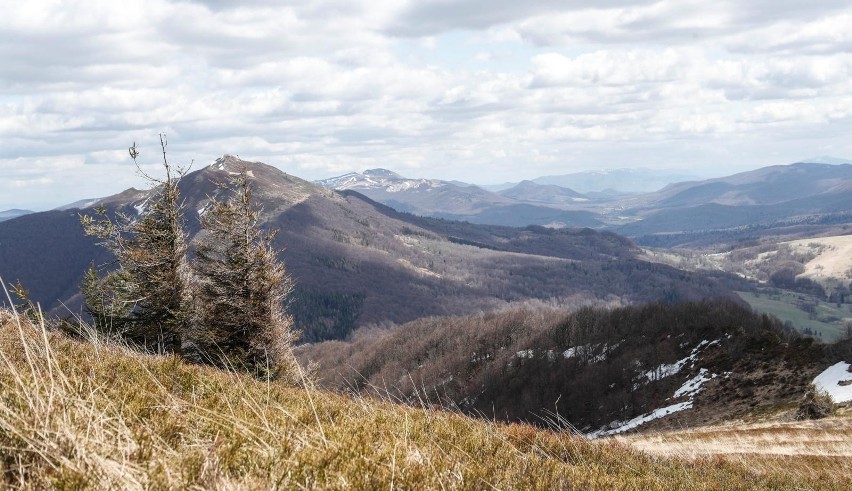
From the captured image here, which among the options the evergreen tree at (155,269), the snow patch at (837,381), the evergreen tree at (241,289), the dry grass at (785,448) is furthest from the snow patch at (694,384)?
the evergreen tree at (155,269)

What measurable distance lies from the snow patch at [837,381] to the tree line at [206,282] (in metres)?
40.5

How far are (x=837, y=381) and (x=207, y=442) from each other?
59.2 metres

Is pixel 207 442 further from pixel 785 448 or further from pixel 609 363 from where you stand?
pixel 609 363

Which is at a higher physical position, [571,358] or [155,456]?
[155,456]

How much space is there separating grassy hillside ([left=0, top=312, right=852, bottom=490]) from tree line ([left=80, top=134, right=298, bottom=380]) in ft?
66.0

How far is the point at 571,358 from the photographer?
131 meters

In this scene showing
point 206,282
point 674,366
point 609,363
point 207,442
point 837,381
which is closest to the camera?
point 207,442

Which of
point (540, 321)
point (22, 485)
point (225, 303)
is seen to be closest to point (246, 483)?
point (22, 485)

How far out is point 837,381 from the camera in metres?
49.2

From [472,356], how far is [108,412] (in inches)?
6317

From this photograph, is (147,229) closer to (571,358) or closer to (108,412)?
(108,412)

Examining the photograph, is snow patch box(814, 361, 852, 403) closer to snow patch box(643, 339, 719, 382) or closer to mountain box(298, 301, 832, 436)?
mountain box(298, 301, 832, 436)

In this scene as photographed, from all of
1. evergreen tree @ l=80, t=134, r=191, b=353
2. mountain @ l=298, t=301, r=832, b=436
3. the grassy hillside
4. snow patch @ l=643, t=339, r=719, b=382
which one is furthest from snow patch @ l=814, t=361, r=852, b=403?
the grassy hillside

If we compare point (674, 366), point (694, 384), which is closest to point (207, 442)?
point (694, 384)
